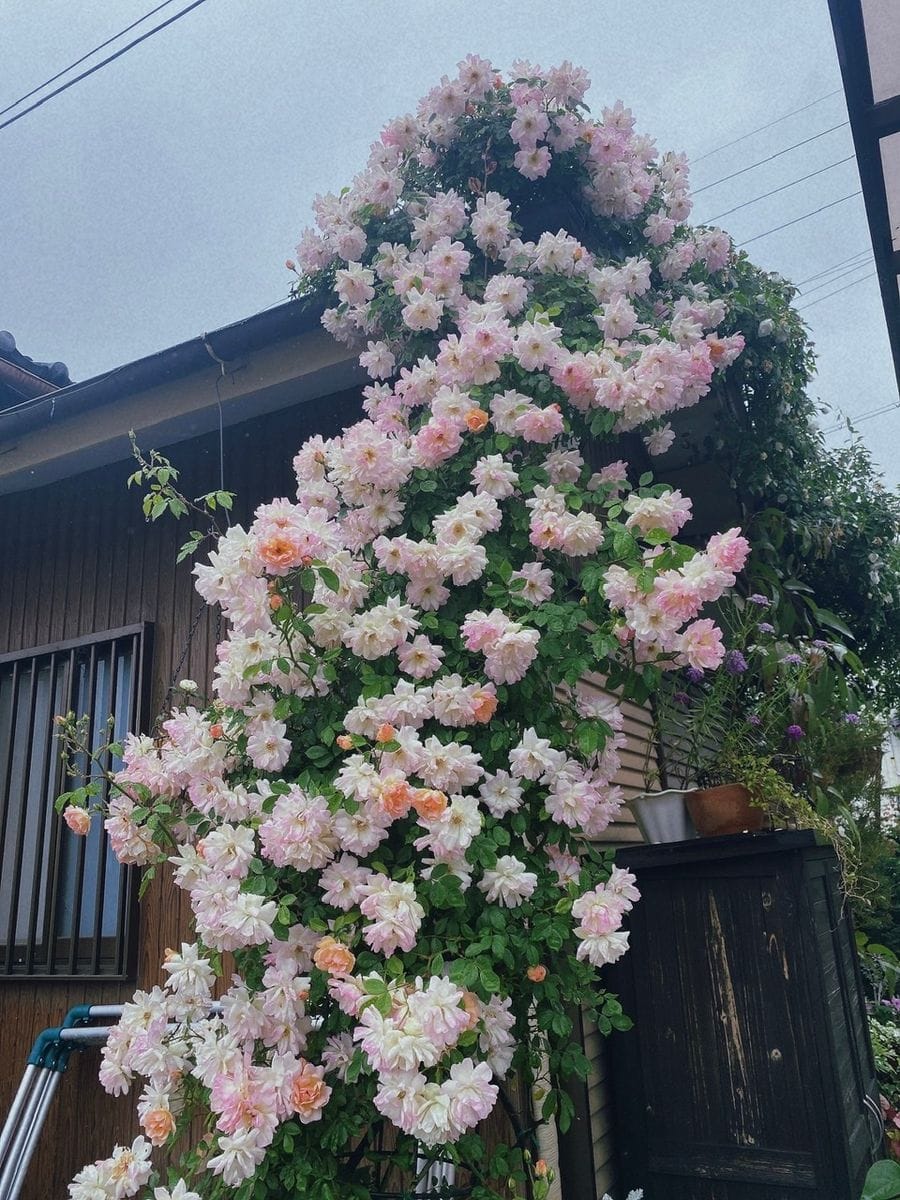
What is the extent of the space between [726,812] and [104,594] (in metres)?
2.33

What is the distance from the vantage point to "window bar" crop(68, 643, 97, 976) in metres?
3.03

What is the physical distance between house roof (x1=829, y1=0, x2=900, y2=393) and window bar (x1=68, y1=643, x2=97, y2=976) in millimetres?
3170

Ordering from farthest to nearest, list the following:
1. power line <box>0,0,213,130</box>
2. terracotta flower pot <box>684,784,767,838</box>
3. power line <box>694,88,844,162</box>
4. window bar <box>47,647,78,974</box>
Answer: power line <box>694,88,844,162</box> < power line <box>0,0,213,130</box> < window bar <box>47,647,78,974</box> < terracotta flower pot <box>684,784,767,838</box>

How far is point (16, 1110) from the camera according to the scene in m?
2.64

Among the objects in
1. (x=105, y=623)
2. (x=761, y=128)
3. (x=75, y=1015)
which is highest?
(x=761, y=128)

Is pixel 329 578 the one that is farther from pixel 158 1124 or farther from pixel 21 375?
pixel 21 375

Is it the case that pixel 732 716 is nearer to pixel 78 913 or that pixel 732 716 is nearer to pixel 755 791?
pixel 755 791

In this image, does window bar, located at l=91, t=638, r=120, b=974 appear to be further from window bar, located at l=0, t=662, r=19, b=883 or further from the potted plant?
the potted plant

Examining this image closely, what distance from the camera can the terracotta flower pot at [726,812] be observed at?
254cm

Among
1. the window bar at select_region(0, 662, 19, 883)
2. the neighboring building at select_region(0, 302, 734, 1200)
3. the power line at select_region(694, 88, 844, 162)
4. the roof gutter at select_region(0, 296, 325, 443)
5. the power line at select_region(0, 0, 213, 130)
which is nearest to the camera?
the roof gutter at select_region(0, 296, 325, 443)

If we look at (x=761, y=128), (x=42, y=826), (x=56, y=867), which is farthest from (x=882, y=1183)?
(x=761, y=128)

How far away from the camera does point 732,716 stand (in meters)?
3.13

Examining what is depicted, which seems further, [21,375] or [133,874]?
[21,375]

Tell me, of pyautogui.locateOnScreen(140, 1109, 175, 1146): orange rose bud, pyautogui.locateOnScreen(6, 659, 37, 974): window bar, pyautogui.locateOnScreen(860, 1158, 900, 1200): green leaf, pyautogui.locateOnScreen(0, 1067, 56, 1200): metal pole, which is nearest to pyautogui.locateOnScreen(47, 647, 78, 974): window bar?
pyautogui.locateOnScreen(6, 659, 37, 974): window bar
